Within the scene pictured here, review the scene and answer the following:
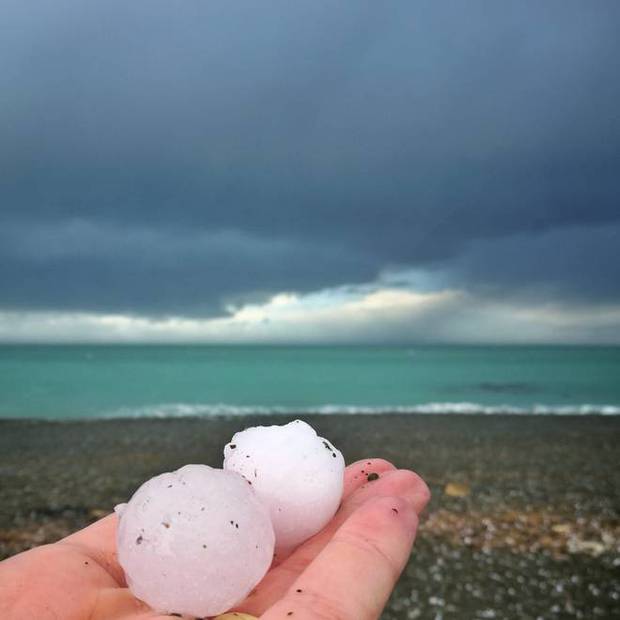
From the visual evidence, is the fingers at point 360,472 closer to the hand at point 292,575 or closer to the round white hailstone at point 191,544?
the hand at point 292,575

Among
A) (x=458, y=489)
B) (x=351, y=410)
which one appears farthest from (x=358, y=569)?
(x=351, y=410)

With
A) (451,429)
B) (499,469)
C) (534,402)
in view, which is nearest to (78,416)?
(451,429)

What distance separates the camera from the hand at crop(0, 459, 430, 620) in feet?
6.56

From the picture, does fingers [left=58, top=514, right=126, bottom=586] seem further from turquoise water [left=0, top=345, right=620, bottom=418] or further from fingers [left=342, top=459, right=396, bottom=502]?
turquoise water [left=0, top=345, right=620, bottom=418]

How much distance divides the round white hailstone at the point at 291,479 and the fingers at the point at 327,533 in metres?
0.06

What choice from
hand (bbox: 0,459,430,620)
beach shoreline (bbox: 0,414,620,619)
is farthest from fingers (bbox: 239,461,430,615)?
beach shoreline (bbox: 0,414,620,619)

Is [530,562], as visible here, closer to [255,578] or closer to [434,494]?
[434,494]

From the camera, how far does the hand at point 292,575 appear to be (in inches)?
78.7

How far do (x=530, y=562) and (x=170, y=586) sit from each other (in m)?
5.52

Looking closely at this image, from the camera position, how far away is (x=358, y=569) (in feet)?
6.93

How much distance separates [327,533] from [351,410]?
1972cm

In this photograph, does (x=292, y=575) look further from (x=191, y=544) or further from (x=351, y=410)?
(x=351, y=410)

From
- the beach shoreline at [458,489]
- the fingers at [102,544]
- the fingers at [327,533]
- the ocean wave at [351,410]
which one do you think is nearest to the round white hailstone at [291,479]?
the fingers at [327,533]

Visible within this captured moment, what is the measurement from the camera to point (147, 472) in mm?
11648
